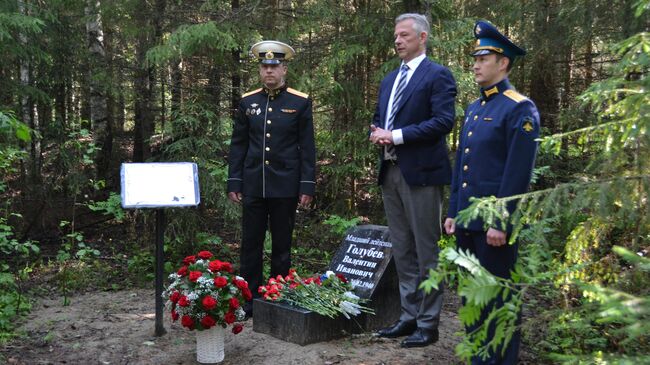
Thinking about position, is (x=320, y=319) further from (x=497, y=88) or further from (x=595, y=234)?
(x=497, y=88)

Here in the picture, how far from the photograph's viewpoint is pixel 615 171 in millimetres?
3510

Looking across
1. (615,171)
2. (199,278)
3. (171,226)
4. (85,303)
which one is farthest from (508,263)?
(171,226)

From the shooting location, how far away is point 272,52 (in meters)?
5.20

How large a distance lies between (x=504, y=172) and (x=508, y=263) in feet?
1.76

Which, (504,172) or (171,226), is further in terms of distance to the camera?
(171,226)

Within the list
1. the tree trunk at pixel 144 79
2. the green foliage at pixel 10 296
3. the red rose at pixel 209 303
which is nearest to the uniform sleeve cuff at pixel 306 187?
the red rose at pixel 209 303

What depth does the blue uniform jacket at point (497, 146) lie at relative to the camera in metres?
3.49

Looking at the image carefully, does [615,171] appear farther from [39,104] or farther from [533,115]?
[39,104]

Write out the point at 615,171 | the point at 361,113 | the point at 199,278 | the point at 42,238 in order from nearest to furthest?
the point at 615,171, the point at 199,278, the point at 361,113, the point at 42,238

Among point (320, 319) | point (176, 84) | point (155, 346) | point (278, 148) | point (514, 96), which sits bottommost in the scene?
point (155, 346)

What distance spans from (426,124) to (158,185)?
2.10m

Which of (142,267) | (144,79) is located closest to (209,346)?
(142,267)

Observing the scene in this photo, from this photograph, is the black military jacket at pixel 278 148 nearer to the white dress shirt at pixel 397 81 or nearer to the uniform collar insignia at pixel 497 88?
the white dress shirt at pixel 397 81

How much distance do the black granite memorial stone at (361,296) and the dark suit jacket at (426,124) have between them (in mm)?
932
